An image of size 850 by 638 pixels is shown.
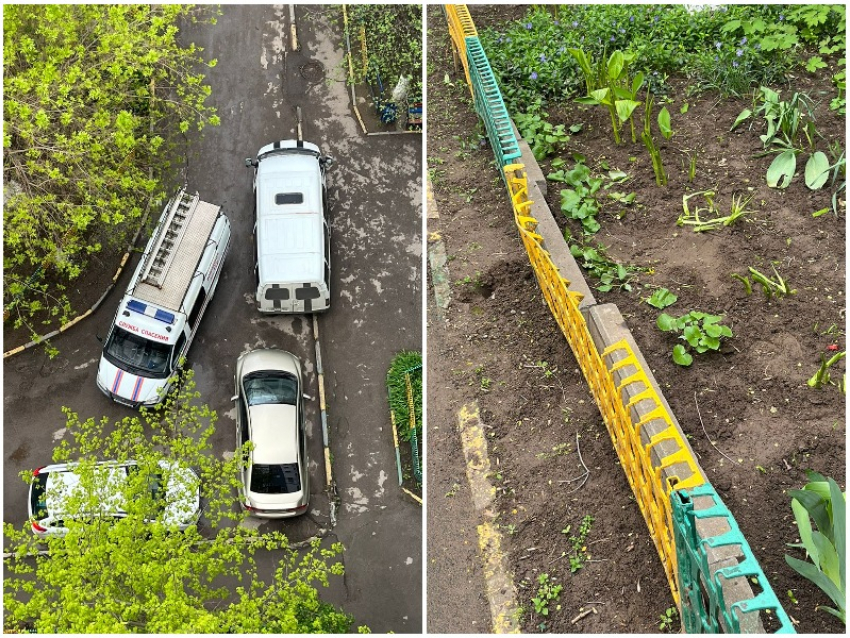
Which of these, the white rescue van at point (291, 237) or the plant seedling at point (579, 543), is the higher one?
the white rescue van at point (291, 237)

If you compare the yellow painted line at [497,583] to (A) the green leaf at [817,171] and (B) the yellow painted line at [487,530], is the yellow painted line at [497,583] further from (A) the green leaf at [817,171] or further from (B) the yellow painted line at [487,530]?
(A) the green leaf at [817,171]

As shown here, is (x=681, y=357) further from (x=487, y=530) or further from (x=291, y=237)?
(x=291, y=237)

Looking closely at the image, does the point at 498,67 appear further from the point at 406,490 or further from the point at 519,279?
the point at 406,490

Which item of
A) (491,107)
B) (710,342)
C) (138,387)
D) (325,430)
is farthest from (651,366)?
(138,387)

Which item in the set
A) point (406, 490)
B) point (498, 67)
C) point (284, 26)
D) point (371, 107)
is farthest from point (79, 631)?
point (284, 26)

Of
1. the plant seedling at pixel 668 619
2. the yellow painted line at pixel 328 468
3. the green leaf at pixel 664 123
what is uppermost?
the green leaf at pixel 664 123

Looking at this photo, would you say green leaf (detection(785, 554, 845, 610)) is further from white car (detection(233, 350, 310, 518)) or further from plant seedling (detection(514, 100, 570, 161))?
white car (detection(233, 350, 310, 518))

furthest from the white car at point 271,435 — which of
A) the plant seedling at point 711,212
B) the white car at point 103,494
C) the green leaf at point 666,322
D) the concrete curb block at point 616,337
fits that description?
the plant seedling at point 711,212
